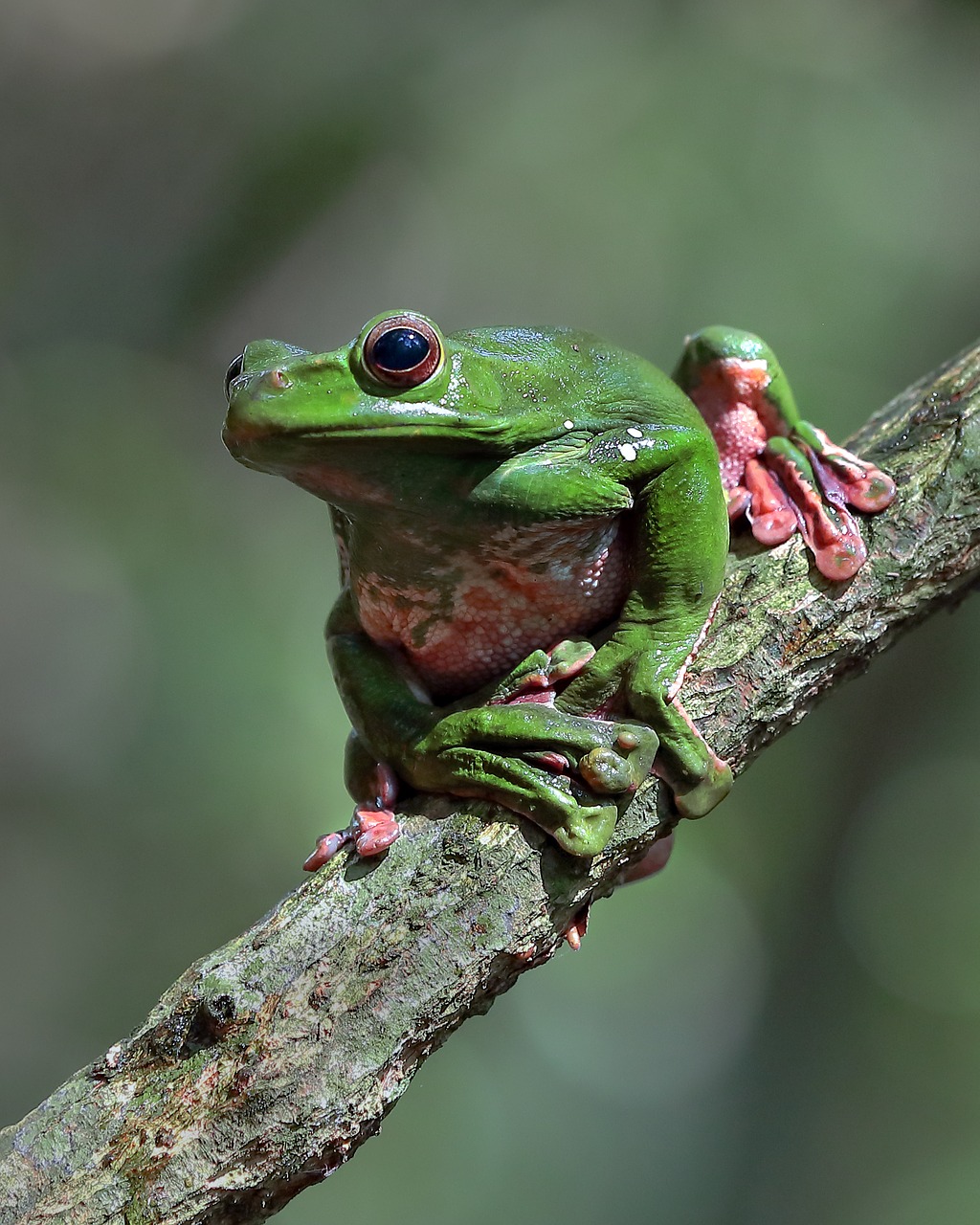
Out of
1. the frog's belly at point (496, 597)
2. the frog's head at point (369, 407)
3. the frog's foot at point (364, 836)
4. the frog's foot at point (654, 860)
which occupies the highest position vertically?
the frog's head at point (369, 407)

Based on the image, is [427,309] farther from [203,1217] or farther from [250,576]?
[203,1217]

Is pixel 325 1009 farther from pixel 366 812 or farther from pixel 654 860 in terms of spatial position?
pixel 654 860

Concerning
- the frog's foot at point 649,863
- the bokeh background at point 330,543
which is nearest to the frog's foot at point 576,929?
the frog's foot at point 649,863

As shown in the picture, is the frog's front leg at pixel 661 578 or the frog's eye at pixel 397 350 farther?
the frog's front leg at pixel 661 578

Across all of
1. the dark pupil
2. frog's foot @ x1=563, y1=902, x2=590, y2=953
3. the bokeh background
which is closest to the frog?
the dark pupil

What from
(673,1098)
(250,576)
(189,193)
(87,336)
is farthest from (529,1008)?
(189,193)

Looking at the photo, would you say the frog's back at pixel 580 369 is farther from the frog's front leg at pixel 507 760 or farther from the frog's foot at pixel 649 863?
the frog's foot at pixel 649 863

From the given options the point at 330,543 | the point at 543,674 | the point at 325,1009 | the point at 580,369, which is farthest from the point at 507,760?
the point at 330,543

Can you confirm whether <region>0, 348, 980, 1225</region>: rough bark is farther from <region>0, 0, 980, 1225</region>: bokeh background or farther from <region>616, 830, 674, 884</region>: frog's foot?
<region>0, 0, 980, 1225</region>: bokeh background
